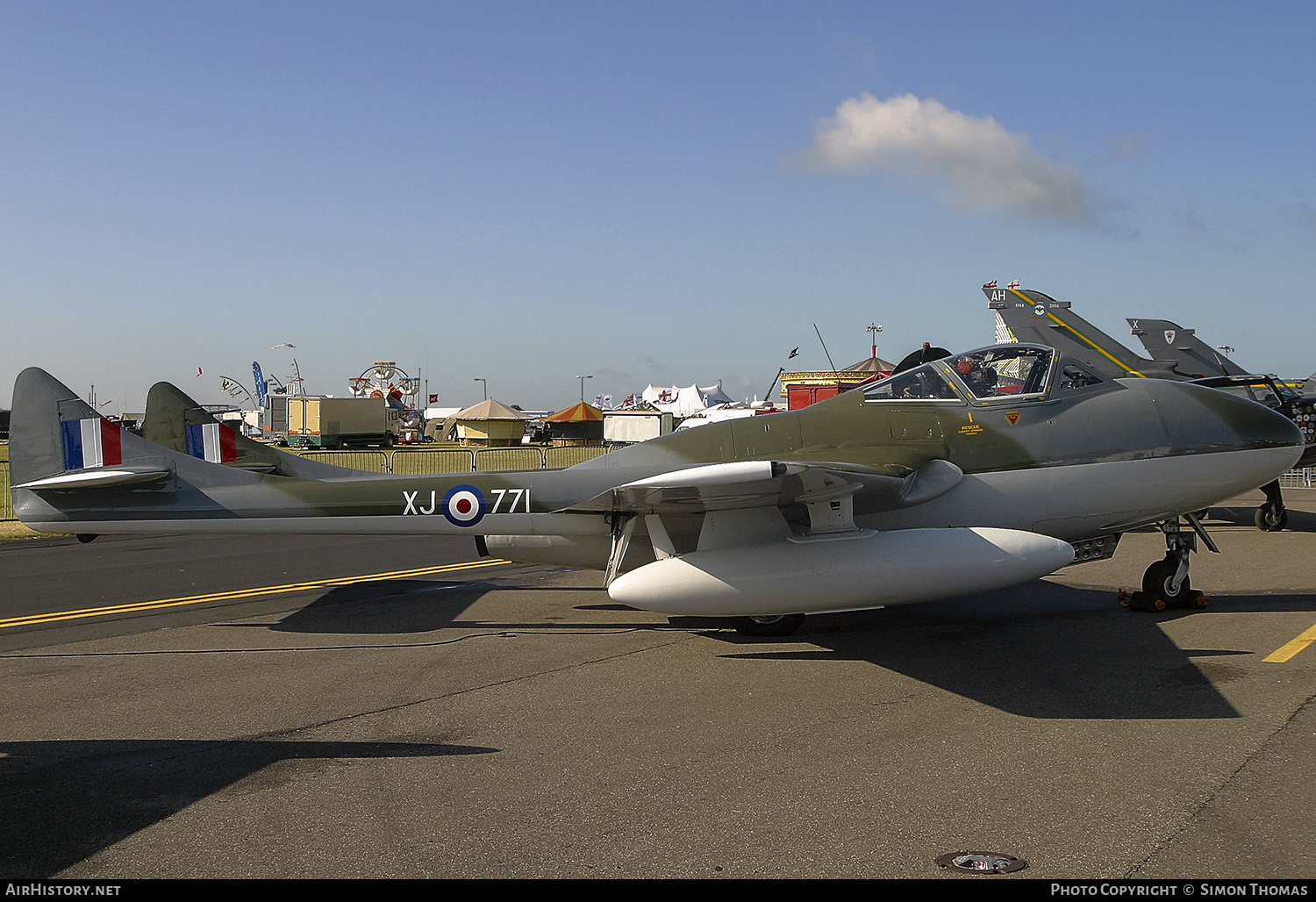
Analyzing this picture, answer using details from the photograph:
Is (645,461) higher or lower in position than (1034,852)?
higher

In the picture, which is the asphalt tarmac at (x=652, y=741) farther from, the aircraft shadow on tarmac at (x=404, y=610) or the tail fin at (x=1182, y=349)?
the tail fin at (x=1182, y=349)

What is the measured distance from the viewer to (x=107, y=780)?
16.2 feet

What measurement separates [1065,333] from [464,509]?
60.2 ft

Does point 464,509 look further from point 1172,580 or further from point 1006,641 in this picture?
point 1172,580

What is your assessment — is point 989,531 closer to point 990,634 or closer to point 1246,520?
point 990,634

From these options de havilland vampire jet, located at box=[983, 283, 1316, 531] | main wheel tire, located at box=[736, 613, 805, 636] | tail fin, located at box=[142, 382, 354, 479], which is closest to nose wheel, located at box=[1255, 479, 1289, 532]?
de havilland vampire jet, located at box=[983, 283, 1316, 531]

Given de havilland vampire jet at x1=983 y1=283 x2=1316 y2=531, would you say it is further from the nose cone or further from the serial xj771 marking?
the serial xj771 marking

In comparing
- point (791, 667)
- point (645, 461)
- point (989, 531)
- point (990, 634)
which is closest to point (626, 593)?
point (791, 667)

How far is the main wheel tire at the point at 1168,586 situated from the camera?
8.86 m

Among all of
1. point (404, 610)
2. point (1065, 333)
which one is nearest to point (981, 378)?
point (404, 610)

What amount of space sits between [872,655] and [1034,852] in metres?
3.69

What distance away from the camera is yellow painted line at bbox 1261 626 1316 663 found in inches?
275

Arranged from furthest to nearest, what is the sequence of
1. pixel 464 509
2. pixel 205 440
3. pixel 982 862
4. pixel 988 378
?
pixel 205 440 < pixel 988 378 < pixel 464 509 < pixel 982 862

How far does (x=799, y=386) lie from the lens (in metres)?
24.7
